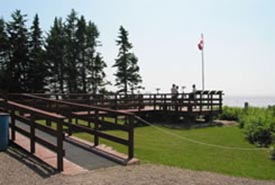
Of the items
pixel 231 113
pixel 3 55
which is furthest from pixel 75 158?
pixel 3 55

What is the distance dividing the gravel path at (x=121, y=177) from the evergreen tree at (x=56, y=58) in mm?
28356

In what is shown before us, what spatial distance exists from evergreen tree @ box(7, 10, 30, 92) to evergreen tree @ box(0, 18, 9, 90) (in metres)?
0.41

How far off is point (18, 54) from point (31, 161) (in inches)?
1118

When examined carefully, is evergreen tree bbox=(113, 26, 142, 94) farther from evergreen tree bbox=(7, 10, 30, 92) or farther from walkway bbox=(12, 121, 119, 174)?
walkway bbox=(12, 121, 119, 174)

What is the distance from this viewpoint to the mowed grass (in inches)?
304

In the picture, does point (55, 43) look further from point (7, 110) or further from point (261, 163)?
point (261, 163)

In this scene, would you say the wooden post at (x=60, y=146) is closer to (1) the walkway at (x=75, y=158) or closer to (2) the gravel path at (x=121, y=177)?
(1) the walkway at (x=75, y=158)

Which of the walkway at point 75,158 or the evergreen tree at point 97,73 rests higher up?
the evergreen tree at point 97,73

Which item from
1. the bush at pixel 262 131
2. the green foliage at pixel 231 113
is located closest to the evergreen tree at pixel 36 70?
the green foliage at pixel 231 113

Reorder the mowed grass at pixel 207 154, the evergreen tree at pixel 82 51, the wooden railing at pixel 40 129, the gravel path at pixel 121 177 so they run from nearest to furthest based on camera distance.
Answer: the gravel path at pixel 121 177 < the wooden railing at pixel 40 129 < the mowed grass at pixel 207 154 < the evergreen tree at pixel 82 51

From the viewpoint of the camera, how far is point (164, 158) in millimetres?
8453

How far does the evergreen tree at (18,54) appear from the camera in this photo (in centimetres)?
3344

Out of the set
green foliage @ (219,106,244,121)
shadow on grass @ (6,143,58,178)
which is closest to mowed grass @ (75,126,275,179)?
shadow on grass @ (6,143,58,178)

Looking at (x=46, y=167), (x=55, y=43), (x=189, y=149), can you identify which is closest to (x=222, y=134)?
(x=189, y=149)
